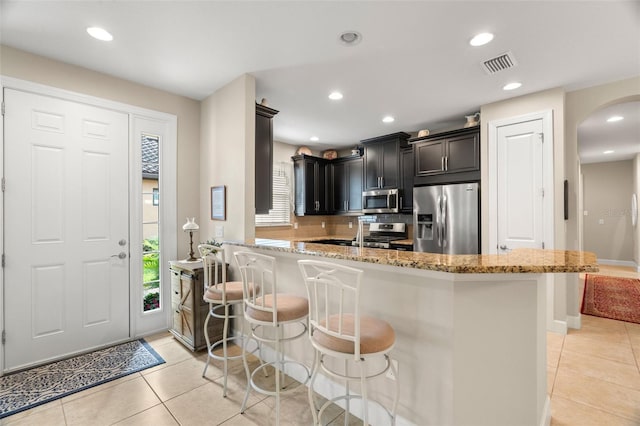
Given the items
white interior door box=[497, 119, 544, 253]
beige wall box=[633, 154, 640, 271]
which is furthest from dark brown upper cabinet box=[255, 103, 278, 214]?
beige wall box=[633, 154, 640, 271]

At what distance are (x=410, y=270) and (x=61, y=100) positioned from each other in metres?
3.46

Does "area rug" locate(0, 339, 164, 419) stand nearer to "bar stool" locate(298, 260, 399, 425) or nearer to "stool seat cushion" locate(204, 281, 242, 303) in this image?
"stool seat cushion" locate(204, 281, 242, 303)

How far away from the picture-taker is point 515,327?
5.17 feet

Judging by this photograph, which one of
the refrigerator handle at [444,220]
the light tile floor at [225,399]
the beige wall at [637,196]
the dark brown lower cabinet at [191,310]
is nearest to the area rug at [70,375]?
the light tile floor at [225,399]

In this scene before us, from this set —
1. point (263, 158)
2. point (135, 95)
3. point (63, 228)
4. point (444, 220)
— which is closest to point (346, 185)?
point (444, 220)

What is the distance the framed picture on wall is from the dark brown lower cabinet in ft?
1.85

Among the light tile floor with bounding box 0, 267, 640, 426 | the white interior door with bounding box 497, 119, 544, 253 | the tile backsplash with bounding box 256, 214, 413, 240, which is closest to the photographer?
the light tile floor with bounding box 0, 267, 640, 426

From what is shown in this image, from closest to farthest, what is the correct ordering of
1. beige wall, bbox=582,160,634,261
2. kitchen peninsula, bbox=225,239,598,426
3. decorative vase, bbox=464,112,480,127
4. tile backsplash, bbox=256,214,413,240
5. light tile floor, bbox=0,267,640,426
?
kitchen peninsula, bbox=225,239,598,426 → light tile floor, bbox=0,267,640,426 → decorative vase, bbox=464,112,480,127 → tile backsplash, bbox=256,214,413,240 → beige wall, bbox=582,160,634,261

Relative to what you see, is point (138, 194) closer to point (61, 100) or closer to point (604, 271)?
point (61, 100)

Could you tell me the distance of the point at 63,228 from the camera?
9.32ft

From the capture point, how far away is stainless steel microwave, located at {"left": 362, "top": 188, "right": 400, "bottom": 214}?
488 cm

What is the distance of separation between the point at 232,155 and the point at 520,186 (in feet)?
11.0

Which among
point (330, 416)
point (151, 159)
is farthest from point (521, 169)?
point (151, 159)

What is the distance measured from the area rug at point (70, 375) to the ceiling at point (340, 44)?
2.80m
